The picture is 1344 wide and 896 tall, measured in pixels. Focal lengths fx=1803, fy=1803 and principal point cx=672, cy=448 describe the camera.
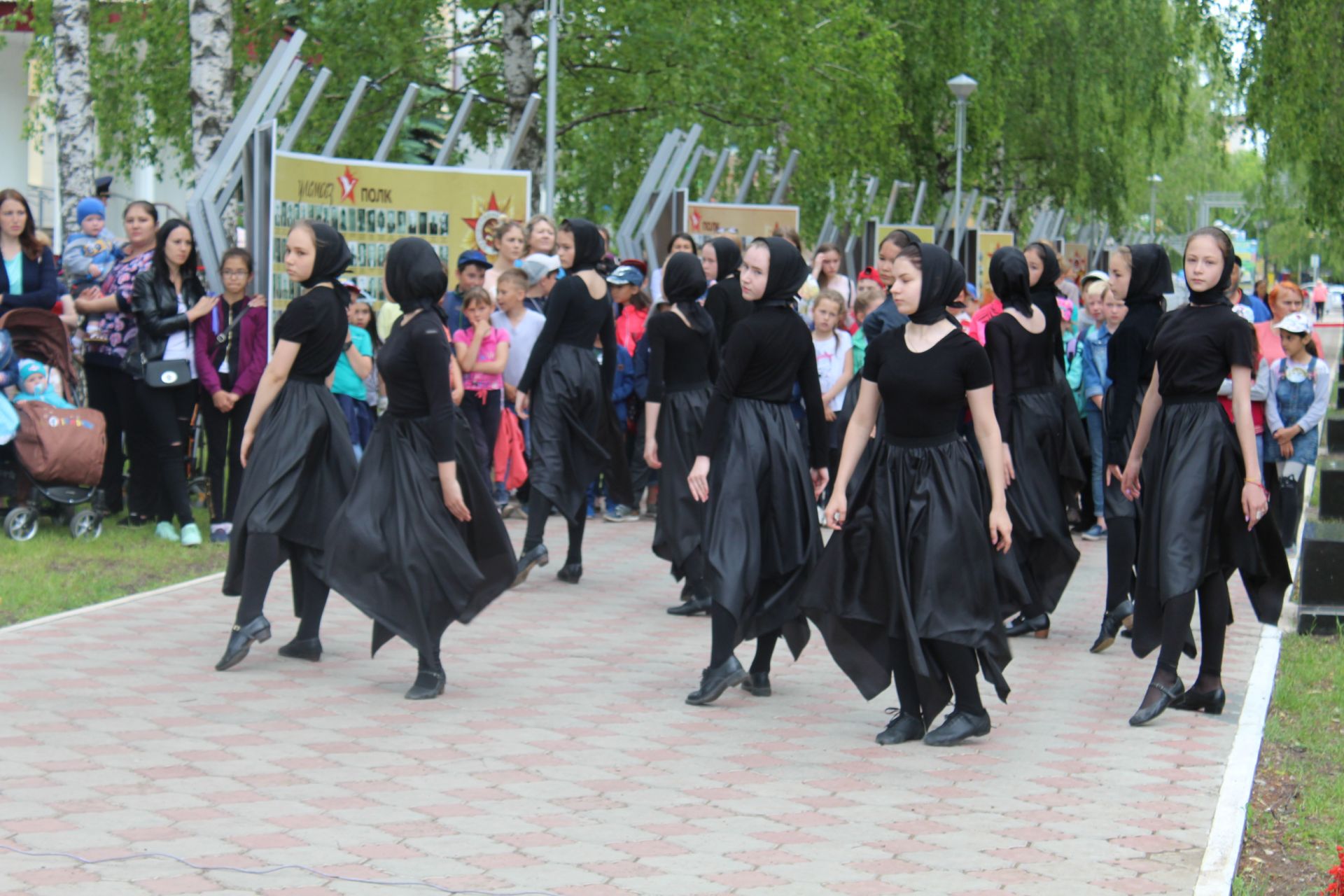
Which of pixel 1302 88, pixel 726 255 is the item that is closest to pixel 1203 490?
pixel 726 255

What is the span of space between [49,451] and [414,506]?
15.0 feet

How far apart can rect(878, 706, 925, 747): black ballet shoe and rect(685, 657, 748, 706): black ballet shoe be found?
0.75m

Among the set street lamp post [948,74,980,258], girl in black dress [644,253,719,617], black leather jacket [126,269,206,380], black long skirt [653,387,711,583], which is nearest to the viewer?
black long skirt [653,387,711,583]

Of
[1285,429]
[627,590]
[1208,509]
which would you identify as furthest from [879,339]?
[1285,429]

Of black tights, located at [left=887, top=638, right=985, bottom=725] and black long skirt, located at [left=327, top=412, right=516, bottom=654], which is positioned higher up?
black long skirt, located at [left=327, top=412, right=516, bottom=654]

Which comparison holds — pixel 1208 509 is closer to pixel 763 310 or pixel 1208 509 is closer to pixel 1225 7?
pixel 763 310

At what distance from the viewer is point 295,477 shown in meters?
7.77

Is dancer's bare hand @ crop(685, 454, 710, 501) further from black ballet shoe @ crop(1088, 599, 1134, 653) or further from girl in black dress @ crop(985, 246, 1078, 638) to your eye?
black ballet shoe @ crop(1088, 599, 1134, 653)

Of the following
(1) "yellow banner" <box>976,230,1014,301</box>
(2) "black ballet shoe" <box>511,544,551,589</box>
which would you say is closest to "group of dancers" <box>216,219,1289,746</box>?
(2) "black ballet shoe" <box>511,544,551,589</box>

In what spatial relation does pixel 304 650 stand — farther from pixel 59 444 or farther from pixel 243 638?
pixel 59 444

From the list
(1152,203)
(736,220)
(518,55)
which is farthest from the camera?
(1152,203)

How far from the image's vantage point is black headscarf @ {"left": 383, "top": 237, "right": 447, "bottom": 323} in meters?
7.32

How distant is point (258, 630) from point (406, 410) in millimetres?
1170

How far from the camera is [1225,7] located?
73.9ft
